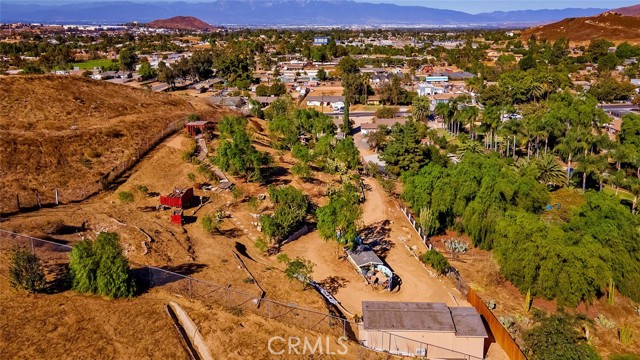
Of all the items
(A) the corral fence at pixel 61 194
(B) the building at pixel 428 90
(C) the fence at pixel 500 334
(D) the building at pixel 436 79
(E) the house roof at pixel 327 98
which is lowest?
(C) the fence at pixel 500 334

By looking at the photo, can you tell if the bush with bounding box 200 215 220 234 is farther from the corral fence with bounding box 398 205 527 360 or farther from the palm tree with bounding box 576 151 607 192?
the palm tree with bounding box 576 151 607 192

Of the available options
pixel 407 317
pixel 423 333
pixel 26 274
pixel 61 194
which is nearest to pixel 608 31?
pixel 407 317

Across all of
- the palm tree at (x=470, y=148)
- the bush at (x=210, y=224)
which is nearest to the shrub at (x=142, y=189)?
the bush at (x=210, y=224)

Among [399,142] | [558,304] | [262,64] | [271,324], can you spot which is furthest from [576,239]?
[262,64]

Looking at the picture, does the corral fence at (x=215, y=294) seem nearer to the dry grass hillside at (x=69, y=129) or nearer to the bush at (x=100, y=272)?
the bush at (x=100, y=272)

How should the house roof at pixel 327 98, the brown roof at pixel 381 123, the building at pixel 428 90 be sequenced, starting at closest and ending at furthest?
the brown roof at pixel 381 123 → the house roof at pixel 327 98 → the building at pixel 428 90

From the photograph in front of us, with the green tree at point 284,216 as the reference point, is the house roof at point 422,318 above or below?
below

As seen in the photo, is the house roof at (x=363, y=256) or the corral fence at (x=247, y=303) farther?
the house roof at (x=363, y=256)

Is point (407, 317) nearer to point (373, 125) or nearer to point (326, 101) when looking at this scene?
point (373, 125)
